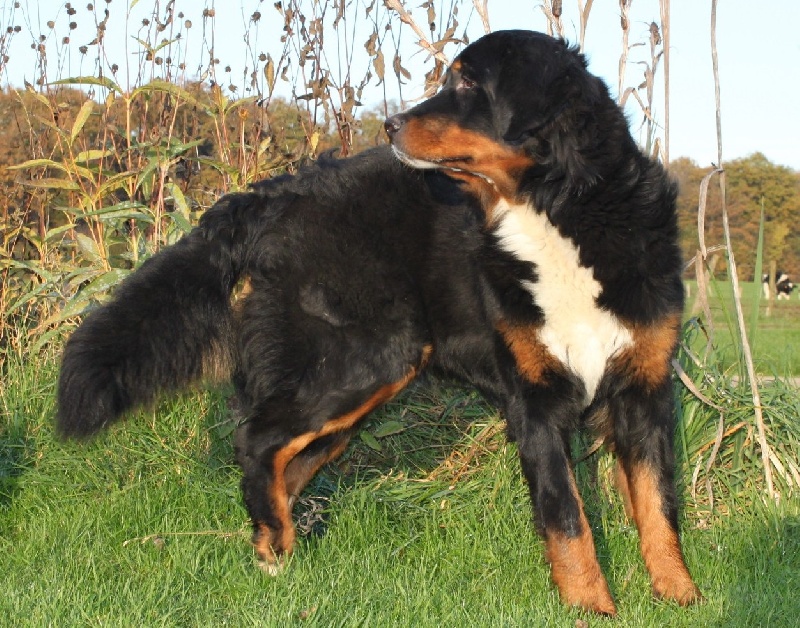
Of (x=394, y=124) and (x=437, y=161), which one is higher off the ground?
(x=394, y=124)

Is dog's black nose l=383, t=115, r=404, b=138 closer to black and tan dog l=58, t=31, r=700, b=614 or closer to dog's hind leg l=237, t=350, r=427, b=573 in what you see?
black and tan dog l=58, t=31, r=700, b=614

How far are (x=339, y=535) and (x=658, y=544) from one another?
1296 mm

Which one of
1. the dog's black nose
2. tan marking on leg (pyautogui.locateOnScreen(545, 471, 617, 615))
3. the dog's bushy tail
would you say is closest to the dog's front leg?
tan marking on leg (pyautogui.locateOnScreen(545, 471, 617, 615))

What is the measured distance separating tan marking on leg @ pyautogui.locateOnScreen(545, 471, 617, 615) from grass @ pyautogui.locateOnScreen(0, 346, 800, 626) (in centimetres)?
7

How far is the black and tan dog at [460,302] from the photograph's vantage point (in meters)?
3.29

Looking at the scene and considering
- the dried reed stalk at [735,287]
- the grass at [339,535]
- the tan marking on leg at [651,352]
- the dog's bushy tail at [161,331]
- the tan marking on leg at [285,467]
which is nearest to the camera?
the grass at [339,535]

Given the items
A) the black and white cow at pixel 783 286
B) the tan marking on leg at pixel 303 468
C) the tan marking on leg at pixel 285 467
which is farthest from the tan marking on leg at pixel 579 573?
the black and white cow at pixel 783 286

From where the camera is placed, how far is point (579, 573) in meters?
3.18

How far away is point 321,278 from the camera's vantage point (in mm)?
3717

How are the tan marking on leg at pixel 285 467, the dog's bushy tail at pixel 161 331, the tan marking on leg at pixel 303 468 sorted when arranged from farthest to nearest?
1. the tan marking on leg at pixel 303 468
2. the tan marking on leg at pixel 285 467
3. the dog's bushy tail at pixel 161 331

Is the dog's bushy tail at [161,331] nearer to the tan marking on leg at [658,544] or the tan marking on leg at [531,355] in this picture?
the tan marking on leg at [531,355]

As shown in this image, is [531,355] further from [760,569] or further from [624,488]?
[760,569]

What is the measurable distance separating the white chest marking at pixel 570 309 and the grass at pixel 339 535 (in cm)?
86

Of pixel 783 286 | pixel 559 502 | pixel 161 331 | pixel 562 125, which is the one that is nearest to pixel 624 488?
pixel 559 502
